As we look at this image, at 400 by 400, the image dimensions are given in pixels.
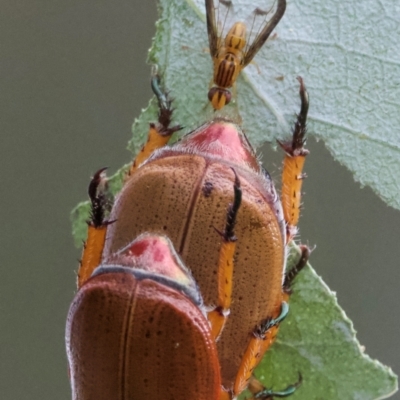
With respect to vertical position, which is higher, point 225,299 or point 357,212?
point 225,299

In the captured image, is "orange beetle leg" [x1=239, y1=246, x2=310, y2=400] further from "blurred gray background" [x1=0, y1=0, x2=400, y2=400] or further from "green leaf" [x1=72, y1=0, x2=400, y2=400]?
"blurred gray background" [x1=0, y1=0, x2=400, y2=400]

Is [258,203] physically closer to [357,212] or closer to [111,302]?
[111,302]

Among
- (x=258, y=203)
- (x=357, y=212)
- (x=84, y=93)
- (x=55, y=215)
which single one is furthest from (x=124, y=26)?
(x=258, y=203)

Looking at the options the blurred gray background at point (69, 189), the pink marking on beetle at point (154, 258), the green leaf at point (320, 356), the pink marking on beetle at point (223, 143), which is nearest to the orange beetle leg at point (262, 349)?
the green leaf at point (320, 356)

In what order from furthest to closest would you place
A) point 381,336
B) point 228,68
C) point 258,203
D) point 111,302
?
1. point 381,336
2. point 228,68
3. point 258,203
4. point 111,302

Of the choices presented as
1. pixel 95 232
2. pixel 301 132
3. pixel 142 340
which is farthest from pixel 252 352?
pixel 301 132

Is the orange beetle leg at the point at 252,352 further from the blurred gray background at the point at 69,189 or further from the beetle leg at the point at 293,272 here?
the blurred gray background at the point at 69,189

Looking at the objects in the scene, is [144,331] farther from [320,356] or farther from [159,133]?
[320,356]
